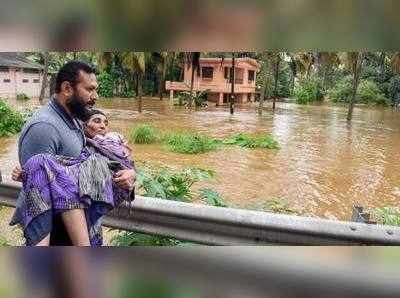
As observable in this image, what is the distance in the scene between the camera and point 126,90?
3719cm

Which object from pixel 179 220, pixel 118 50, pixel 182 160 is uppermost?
pixel 118 50

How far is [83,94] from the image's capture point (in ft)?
5.23

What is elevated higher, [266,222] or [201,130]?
[266,222]

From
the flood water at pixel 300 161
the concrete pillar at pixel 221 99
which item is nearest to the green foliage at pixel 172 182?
the flood water at pixel 300 161

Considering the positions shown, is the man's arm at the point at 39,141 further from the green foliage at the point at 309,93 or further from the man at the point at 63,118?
the green foliage at the point at 309,93

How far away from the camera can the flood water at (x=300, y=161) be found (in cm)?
883

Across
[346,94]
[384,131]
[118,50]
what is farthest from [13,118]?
[346,94]

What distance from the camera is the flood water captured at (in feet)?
29.0

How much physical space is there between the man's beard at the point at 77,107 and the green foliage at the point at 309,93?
120ft

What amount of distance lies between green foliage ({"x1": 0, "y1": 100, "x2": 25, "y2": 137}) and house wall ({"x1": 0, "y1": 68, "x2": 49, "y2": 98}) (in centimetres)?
1354

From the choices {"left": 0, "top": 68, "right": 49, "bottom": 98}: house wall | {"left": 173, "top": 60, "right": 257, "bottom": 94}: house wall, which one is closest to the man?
{"left": 0, "top": 68, "right": 49, "bottom": 98}: house wall

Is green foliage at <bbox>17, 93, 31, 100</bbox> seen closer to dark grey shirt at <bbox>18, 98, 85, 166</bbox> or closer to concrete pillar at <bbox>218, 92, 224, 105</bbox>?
concrete pillar at <bbox>218, 92, 224, 105</bbox>
